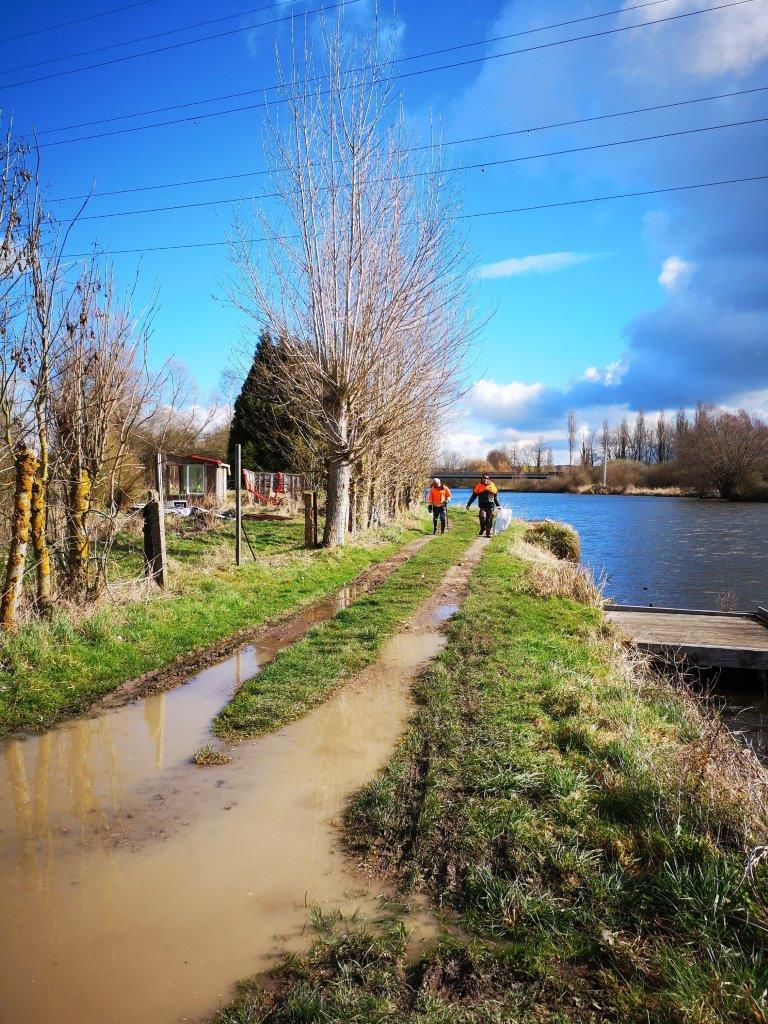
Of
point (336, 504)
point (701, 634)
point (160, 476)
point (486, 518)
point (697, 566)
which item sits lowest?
point (697, 566)

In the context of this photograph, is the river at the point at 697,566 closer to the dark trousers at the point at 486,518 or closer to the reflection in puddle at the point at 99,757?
the dark trousers at the point at 486,518

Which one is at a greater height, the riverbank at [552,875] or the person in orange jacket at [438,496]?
the person in orange jacket at [438,496]

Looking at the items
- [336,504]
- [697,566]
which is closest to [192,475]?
[336,504]

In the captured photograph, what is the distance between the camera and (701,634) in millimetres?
12438

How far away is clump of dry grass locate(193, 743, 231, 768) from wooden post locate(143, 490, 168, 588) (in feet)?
17.8

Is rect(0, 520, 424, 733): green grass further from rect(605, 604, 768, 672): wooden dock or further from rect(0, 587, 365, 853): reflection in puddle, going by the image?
rect(605, 604, 768, 672): wooden dock

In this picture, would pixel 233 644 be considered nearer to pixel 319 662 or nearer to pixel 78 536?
pixel 319 662

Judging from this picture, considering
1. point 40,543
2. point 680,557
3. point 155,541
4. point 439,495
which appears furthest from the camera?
point 680,557

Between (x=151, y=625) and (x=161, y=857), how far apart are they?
4.98 metres

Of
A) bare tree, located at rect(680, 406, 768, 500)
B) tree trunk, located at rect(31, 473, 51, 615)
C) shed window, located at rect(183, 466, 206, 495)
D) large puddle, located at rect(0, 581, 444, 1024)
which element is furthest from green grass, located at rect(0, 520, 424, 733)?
bare tree, located at rect(680, 406, 768, 500)

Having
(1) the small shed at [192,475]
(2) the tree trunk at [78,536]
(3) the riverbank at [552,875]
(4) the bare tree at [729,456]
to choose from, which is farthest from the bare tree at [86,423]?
(4) the bare tree at [729,456]

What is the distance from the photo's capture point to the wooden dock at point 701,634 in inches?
439

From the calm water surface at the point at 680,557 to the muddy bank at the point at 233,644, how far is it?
295 inches

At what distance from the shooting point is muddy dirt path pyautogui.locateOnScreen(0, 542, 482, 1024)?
270 centimetres
